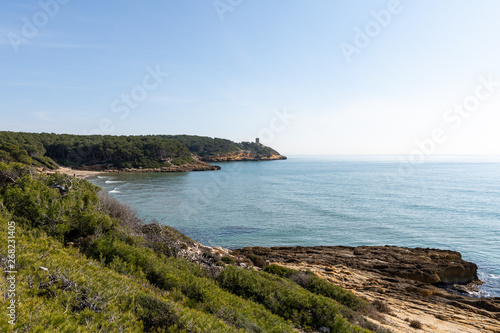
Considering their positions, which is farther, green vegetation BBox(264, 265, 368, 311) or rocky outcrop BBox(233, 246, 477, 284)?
rocky outcrop BBox(233, 246, 477, 284)

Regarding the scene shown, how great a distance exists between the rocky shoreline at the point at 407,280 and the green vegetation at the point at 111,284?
4424 millimetres

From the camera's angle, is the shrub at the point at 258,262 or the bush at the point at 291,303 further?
the shrub at the point at 258,262

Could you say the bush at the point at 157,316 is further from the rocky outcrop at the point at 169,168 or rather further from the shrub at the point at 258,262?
the rocky outcrop at the point at 169,168

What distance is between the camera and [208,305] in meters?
6.71

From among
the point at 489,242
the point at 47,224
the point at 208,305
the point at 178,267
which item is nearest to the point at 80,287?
the point at 208,305

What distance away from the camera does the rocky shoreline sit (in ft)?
39.5

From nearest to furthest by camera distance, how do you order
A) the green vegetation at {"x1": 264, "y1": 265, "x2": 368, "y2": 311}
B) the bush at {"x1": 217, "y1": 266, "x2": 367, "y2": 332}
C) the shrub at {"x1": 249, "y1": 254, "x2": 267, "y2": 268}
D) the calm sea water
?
the bush at {"x1": 217, "y1": 266, "x2": 367, "y2": 332} → the green vegetation at {"x1": 264, "y1": 265, "x2": 368, "y2": 311} → the shrub at {"x1": 249, "y1": 254, "x2": 267, "y2": 268} → the calm sea water

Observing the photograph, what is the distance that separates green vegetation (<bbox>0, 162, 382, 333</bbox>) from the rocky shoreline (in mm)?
4424

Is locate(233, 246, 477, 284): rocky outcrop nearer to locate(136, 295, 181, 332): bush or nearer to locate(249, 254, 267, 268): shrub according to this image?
locate(249, 254, 267, 268): shrub

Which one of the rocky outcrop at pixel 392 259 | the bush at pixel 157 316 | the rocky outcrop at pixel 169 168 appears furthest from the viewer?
the rocky outcrop at pixel 169 168

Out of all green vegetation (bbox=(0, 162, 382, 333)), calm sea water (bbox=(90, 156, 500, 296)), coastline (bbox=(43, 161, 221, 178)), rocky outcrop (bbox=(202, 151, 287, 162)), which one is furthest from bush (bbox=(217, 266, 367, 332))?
rocky outcrop (bbox=(202, 151, 287, 162))

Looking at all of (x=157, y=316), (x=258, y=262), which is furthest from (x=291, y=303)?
(x=258, y=262)

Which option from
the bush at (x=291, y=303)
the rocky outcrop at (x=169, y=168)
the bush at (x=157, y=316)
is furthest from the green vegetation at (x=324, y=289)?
the rocky outcrop at (x=169, y=168)

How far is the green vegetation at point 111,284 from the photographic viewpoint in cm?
462
